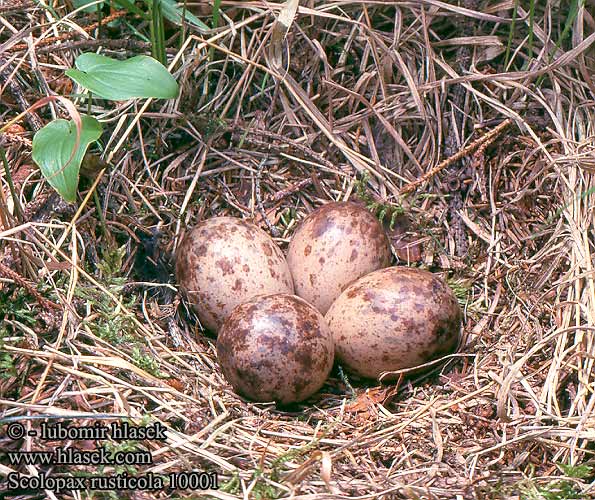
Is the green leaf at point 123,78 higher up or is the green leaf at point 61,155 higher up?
the green leaf at point 123,78

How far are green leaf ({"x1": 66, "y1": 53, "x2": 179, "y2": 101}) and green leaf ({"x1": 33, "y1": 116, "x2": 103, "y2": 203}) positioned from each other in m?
0.12

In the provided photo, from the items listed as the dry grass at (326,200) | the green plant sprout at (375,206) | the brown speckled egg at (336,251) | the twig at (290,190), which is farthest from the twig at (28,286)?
the green plant sprout at (375,206)

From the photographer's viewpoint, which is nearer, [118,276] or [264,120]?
[118,276]

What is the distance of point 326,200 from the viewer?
97.5 inches

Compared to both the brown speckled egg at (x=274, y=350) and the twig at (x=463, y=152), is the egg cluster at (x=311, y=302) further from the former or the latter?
the twig at (x=463, y=152)

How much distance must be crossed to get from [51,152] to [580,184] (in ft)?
4.54

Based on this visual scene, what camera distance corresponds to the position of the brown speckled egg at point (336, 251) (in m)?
2.17

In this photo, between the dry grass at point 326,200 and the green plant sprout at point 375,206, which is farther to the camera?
the green plant sprout at point 375,206

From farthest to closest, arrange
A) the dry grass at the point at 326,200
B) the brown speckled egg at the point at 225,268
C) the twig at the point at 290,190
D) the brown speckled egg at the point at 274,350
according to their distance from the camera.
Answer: the twig at the point at 290,190 → the brown speckled egg at the point at 225,268 → the brown speckled egg at the point at 274,350 → the dry grass at the point at 326,200

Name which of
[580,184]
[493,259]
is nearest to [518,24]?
[580,184]

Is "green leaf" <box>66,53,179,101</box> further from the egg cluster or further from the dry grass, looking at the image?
the egg cluster

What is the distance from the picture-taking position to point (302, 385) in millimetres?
1985

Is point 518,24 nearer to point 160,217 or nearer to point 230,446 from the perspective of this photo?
point 160,217

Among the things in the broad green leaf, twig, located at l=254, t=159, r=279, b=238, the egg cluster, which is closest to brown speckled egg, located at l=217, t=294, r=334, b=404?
the egg cluster
